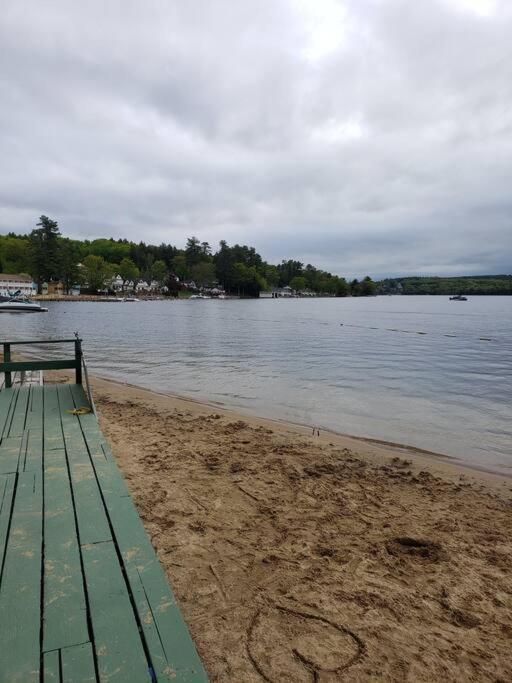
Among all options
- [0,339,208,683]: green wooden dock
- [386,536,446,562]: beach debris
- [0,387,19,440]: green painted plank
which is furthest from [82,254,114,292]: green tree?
[386,536,446,562]: beach debris

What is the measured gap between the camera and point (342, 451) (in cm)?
784

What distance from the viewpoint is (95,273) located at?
488 ft

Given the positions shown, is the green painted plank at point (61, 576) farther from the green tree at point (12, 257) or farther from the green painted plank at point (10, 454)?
the green tree at point (12, 257)

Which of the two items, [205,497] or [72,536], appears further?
[205,497]

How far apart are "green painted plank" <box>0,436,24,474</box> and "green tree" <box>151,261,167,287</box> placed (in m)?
178

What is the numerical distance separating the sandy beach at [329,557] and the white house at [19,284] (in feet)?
453

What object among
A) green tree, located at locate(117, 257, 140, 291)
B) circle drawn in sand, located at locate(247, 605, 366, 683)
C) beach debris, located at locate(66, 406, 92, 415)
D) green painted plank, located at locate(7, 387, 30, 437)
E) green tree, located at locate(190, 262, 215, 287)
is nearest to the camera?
circle drawn in sand, located at locate(247, 605, 366, 683)

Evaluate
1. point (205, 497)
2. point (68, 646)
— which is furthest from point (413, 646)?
point (205, 497)

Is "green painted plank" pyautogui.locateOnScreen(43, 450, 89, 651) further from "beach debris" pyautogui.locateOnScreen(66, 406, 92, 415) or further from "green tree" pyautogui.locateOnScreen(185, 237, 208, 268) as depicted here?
"green tree" pyautogui.locateOnScreen(185, 237, 208, 268)

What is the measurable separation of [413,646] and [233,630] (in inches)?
52.0

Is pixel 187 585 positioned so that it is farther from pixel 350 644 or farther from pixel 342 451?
pixel 342 451

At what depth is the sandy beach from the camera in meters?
3.02

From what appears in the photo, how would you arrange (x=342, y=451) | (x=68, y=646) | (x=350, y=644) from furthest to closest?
(x=342, y=451)
(x=350, y=644)
(x=68, y=646)

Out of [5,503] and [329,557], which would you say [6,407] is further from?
[329,557]
